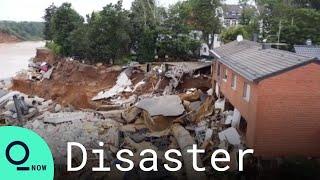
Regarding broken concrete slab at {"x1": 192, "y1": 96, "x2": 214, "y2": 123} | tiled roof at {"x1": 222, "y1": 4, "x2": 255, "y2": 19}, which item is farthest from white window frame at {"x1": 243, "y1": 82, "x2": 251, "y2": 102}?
tiled roof at {"x1": 222, "y1": 4, "x2": 255, "y2": 19}

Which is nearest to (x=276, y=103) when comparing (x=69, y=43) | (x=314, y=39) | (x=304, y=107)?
(x=304, y=107)

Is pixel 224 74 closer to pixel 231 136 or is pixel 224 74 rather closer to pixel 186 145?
pixel 231 136

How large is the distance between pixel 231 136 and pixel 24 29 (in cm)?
5985

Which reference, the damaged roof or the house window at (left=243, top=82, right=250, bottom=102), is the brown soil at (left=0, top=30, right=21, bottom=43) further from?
the house window at (left=243, top=82, right=250, bottom=102)

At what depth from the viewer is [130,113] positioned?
13.1m

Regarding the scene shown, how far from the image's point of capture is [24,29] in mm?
65062

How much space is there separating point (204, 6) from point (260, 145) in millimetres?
20036

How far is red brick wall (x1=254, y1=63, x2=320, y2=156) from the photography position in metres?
9.51

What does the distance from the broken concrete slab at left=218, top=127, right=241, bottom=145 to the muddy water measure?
23767 mm

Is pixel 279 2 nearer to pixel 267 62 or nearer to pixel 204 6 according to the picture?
pixel 204 6

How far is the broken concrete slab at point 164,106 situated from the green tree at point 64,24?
17438 mm

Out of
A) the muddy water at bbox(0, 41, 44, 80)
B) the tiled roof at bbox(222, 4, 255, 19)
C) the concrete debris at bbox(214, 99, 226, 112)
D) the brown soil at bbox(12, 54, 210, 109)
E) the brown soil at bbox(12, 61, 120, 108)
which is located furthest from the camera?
the tiled roof at bbox(222, 4, 255, 19)

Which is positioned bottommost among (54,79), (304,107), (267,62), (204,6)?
(54,79)

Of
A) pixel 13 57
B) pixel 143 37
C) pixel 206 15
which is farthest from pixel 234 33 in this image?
pixel 13 57
